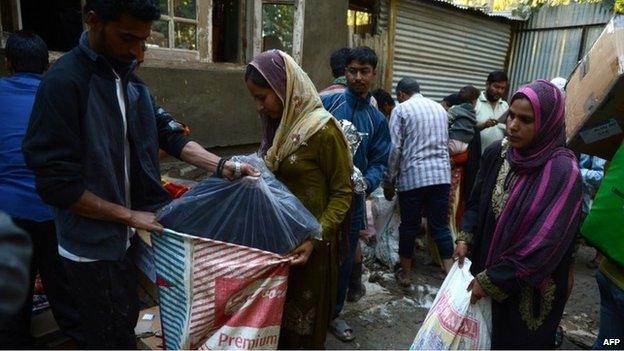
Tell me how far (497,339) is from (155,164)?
Answer: 1653mm

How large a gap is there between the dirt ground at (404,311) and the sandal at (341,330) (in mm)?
31

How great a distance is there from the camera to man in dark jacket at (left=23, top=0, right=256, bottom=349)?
4.35 feet

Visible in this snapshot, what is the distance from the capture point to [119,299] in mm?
1542

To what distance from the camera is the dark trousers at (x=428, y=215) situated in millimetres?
3684

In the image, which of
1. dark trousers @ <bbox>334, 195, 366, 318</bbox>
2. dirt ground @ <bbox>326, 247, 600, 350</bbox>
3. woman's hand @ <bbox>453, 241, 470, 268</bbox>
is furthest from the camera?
dirt ground @ <bbox>326, 247, 600, 350</bbox>

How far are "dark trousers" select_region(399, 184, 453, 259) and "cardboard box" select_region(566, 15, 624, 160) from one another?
1.73 m

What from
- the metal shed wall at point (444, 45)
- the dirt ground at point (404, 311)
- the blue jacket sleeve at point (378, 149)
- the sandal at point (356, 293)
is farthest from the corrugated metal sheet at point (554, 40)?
the sandal at point (356, 293)

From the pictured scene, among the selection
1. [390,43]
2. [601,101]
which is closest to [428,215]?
[601,101]

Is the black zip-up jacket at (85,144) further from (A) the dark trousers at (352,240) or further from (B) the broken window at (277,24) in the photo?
(B) the broken window at (277,24)

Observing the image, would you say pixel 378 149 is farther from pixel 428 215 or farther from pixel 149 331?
pixel 149 331

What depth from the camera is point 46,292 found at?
2422 millimetres

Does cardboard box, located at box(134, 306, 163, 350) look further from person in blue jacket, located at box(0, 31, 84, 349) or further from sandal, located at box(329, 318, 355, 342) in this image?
sandal, located at box(329, 318, 355, 342)

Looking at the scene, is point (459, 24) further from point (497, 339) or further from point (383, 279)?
point (497, 339)

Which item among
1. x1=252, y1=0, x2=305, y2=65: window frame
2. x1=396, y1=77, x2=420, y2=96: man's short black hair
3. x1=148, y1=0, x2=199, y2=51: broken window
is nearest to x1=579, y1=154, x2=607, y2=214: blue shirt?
x1=396, y1=77, x2=420, y2=96: man's short black hair
